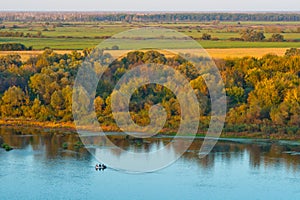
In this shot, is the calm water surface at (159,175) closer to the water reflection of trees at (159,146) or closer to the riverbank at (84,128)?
the water reflection of trees at (159,146)

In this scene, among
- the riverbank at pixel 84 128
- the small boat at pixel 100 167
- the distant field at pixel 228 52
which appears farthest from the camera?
the distant field at pixel 228 52

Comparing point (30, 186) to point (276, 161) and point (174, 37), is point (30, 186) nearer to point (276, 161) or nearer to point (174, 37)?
point (276, 161)

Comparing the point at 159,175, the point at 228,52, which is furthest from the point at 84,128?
the point at 228,52

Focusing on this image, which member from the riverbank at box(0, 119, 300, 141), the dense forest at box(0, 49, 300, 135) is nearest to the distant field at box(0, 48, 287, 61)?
the dense forest at box(0, 49, 300, 135)

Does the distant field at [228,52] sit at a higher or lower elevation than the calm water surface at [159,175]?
higher

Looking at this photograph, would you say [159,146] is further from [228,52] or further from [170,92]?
[228,52]

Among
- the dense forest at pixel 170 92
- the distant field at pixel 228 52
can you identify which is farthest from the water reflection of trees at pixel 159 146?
the distant field at pixel 228 52
